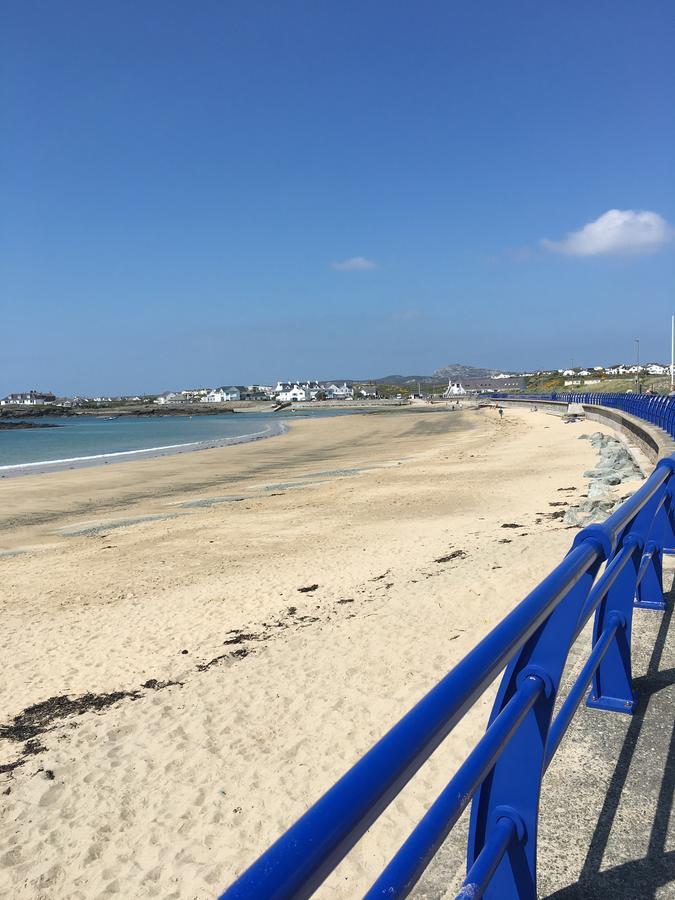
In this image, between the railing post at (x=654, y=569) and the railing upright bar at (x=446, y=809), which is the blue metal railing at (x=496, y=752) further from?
the railing post at (x=654, y=569)

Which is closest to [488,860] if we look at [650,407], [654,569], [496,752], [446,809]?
[496,752]

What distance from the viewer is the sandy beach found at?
4098 millimetres

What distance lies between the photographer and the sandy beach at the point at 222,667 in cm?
410

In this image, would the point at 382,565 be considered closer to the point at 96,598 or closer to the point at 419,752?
the point at 96,598

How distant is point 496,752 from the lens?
1.58 m

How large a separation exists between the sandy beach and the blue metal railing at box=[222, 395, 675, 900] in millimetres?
1965

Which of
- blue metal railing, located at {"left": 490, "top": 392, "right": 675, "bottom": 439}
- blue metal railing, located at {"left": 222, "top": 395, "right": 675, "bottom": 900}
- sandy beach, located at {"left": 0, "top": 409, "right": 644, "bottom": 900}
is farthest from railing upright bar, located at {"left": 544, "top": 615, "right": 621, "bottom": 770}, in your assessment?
blue metal railing, located at {"left": 490, "top": 392, "right": 675, "bottom": 439}

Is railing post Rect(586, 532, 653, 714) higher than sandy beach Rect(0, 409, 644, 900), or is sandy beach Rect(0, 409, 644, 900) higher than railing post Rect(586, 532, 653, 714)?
railing post Rect(586, 532, 653, 714)

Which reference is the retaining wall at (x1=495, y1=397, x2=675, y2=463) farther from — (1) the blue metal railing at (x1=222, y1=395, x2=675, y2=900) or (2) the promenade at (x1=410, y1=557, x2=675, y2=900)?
(1) the blue metal railing at (x1=222, y1=395, x2=675, y2=900)

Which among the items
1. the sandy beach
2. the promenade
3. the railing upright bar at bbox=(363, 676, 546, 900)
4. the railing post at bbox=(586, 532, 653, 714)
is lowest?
the sandy beach

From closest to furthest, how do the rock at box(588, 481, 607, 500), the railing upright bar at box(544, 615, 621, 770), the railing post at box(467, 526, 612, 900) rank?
the railing post at box(467, 526, 612, 900) < the railing upright bar at box(544, 615, 621, 770) < the rock at box(588, 481, 607, 500)

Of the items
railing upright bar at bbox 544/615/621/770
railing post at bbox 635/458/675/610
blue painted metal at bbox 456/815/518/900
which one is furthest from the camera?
railing post at bbox 635/458/675/610

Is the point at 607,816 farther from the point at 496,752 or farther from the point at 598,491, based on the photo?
the point at 598,491

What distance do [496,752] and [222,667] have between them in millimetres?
5369
